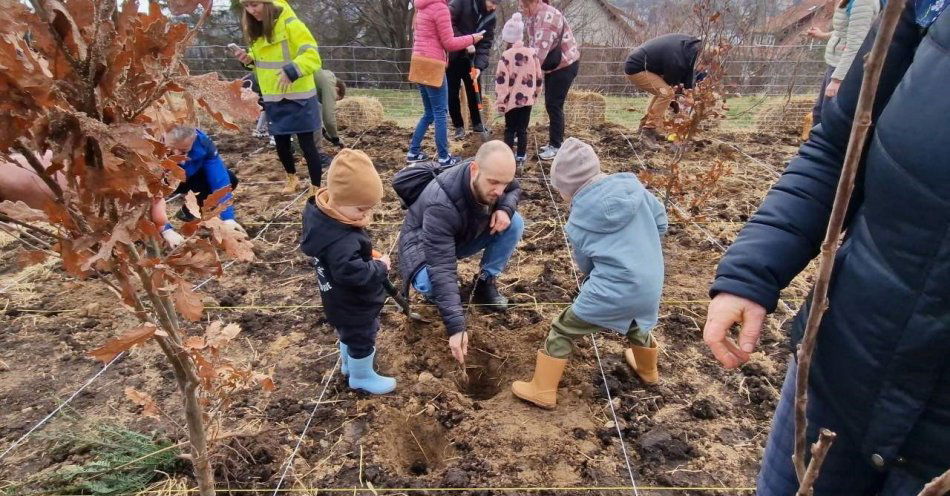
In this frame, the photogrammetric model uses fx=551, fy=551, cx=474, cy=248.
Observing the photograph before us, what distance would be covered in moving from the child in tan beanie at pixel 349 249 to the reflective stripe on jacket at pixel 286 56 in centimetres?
218

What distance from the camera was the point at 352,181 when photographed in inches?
84.8

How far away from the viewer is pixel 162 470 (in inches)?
84.9

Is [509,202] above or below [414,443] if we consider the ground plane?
above

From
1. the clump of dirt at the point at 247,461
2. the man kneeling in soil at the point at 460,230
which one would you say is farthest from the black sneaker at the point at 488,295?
the clump of dirt at the point at 247,461

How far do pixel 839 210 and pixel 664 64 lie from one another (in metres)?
5.47

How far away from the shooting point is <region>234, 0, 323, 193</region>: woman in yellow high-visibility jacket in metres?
3.98

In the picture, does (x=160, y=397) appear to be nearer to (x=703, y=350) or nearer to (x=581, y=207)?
(x=581, y=207)

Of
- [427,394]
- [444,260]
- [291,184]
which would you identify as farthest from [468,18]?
[427,394]

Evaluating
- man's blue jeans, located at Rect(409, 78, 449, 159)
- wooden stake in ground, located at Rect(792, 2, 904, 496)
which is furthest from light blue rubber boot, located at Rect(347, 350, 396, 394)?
man's blue jeans, located at Rect(409, 78, 449, 159)

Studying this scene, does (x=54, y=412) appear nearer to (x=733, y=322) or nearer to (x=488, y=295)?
(x=488, y=295)

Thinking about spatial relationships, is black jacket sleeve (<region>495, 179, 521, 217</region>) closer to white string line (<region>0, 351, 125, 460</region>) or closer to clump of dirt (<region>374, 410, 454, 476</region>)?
clump of dirt (<region>374, 410, 454, 476</region>)

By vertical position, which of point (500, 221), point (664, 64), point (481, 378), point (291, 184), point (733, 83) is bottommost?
point (481, 378)

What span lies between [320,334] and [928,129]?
2761mm

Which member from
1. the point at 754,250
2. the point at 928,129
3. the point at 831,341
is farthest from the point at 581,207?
the point at 928,129
